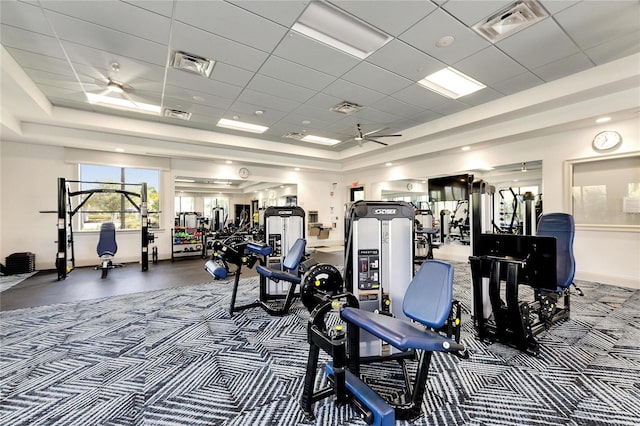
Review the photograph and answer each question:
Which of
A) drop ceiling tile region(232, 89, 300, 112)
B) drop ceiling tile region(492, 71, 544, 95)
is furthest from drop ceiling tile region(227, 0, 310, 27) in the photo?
drop ceiling tile region(492, 71, 544, 95)

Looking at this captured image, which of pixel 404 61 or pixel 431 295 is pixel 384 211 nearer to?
pixel 431 295

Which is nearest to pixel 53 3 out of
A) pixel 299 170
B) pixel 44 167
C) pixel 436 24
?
pixel 436 24

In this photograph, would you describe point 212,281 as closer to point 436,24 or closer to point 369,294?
point 369,294

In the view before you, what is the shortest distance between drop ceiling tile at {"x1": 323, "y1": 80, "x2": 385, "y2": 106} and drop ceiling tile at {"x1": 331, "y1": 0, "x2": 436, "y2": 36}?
149 centimetres

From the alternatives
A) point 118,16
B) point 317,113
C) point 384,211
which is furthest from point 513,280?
point 118,16

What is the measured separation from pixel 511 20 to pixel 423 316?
353 cm

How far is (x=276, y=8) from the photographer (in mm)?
3002

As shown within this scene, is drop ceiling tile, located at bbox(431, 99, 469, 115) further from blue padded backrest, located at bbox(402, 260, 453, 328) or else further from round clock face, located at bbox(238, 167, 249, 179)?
round clock face, located at bbox(238, 167, 249, 179)

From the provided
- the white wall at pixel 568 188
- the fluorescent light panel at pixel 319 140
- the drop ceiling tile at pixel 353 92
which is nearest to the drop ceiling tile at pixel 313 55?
the drop ceiling tile at pixel 353 92

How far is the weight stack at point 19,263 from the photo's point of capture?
6.12 metres

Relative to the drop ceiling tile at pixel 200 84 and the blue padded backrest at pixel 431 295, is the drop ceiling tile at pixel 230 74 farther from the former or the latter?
the blue padded backrest at pixel 431 295

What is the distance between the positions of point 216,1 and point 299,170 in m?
7.75

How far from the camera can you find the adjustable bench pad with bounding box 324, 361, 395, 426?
5.26 feet

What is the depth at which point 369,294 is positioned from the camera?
246 centimetres
